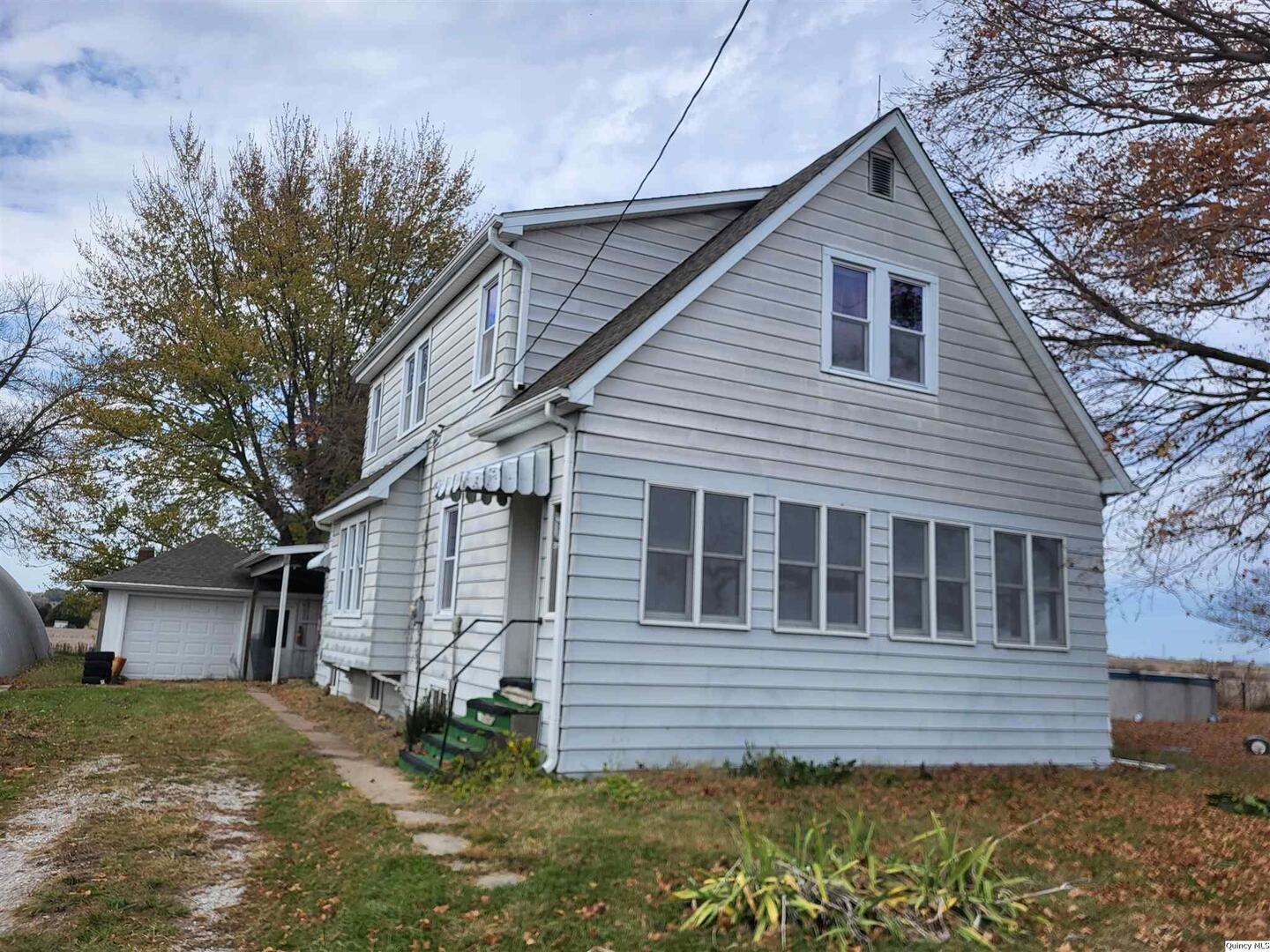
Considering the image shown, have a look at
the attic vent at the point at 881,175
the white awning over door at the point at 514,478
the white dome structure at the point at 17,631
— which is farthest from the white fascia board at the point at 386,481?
the white dome structure at the point at 17,631

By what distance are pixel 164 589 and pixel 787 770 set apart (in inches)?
779

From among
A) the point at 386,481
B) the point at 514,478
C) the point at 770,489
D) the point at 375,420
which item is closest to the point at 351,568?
the point at 386,481

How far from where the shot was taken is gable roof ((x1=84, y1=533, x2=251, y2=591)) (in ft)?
79.8

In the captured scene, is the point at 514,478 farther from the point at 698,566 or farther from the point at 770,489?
the point at 770,489

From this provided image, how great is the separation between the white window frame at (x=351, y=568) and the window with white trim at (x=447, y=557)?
2445 millimetres

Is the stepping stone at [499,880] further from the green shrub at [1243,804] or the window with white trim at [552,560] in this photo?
the green shrub at [1243,804]

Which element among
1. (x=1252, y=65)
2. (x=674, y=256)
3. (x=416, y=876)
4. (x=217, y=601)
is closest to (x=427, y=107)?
(x=217, y=601)

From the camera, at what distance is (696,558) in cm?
1037

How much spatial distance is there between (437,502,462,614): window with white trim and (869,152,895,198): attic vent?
22.4 feet

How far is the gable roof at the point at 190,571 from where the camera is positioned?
24.3 metres

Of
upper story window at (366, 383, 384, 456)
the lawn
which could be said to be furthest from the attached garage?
the lawn

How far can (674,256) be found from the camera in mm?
13617

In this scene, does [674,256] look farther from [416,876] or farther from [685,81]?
[416,876]

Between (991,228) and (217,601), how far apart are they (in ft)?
67.1
